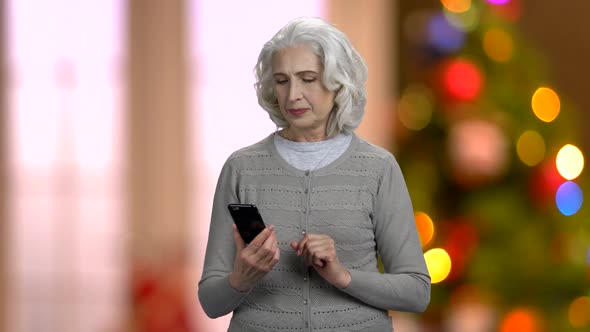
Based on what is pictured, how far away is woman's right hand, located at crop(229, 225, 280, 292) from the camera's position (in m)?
0.83

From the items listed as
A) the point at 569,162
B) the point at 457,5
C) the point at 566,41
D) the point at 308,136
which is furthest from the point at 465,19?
the point at 308,136

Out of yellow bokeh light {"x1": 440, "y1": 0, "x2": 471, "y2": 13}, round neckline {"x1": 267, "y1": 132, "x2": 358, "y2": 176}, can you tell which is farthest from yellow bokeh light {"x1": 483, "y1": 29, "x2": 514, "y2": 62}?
round neckline {"x1": 267, "y1": 132, "x2": 358, "y2": 176}

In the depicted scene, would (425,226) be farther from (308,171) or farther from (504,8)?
(308,171)

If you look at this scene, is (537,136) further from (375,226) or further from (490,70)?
(375,226)

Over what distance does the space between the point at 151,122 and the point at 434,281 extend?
5.92 ft

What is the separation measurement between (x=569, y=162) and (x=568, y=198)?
0.37 feet

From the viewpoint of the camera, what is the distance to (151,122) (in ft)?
15.4

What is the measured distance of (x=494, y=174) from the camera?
3.27 metres

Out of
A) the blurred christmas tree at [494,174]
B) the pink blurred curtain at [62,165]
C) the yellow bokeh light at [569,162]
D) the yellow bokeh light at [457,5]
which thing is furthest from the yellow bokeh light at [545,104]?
the pink blurred curtain at [62,165]

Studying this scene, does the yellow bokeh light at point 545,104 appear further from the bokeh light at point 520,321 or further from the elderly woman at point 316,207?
the elderly woman at point 316,207

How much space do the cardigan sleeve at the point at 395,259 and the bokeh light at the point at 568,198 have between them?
97.8 inches

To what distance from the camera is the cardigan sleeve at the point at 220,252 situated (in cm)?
91

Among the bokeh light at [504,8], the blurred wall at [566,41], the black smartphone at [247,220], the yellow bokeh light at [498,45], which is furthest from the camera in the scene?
the blurred wall at [566,41]

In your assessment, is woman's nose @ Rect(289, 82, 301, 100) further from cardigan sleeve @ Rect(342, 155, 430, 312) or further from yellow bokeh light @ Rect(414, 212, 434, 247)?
yellow bokeh light @ Rect(414, 212, 434, 247)
